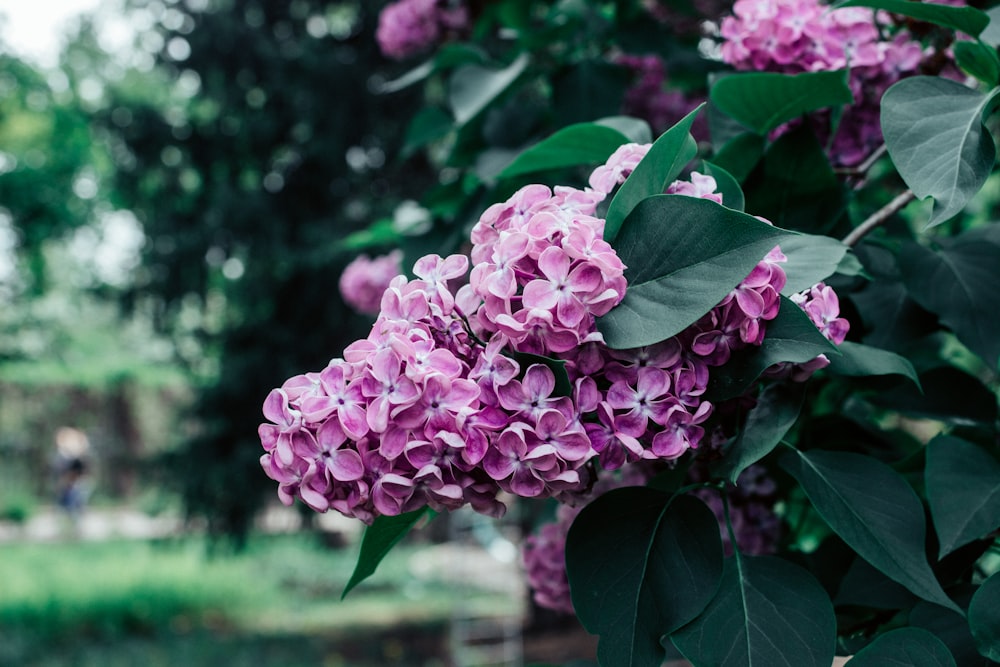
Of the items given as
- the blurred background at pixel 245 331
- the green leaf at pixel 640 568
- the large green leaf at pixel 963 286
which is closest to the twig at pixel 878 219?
the large green leaf at pixel 963 286

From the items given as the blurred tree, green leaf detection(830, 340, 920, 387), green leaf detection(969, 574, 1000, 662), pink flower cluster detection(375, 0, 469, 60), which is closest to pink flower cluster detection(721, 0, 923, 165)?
green leaf detection(830, 340, 920, 387)

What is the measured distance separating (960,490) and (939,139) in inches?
9.5

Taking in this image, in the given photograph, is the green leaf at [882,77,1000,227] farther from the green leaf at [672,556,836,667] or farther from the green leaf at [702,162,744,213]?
the green leaf at [672,556,836,667]

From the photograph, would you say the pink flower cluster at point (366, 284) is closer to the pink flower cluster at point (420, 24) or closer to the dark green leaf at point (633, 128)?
the pink flower cluster at point (420, 24)

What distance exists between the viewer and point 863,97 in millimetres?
846

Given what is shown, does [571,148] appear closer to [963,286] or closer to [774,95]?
[774,95]

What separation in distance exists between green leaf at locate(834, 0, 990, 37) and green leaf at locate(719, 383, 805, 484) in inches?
10.6

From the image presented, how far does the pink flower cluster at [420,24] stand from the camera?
178 centimetres

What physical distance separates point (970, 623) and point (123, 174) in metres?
6.07

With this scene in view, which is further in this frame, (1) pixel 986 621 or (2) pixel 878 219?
(2) pixel 878 219

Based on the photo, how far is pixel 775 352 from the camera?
50 centimetres

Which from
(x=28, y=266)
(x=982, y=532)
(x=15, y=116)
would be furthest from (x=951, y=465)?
Result: (x=28, y=266)

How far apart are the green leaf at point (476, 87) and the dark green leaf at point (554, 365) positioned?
554mm

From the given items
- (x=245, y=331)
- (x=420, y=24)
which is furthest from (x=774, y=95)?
(x=245, y=331)
